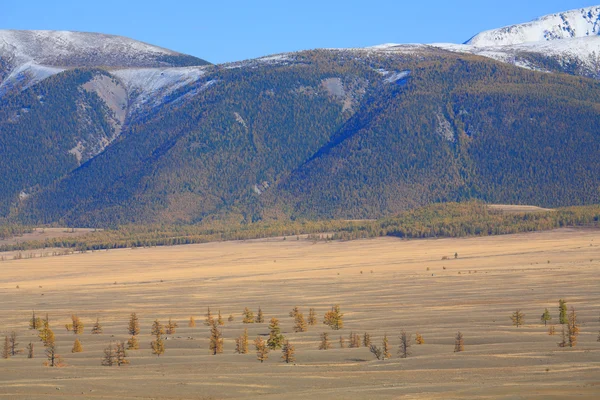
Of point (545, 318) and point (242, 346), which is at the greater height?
point (545, 318)

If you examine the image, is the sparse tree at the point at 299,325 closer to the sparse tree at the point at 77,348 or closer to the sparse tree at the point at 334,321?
the sparse tree at the point at 334,321

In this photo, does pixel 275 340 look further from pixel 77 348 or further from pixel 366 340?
pixel 77 348

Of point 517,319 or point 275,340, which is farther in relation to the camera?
point 517,319

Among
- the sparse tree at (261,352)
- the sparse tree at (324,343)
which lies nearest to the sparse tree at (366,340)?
the sparse tree at (324,343)

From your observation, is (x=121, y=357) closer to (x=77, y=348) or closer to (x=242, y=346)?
(x=77, y=348)

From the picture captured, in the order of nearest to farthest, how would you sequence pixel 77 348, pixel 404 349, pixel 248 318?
1. pixel 404 349
2. pixel 77 348
3. pixel 248 318

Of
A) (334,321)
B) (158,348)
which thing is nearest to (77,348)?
(158,348)

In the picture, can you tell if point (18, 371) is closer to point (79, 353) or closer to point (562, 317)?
point (79, 353)

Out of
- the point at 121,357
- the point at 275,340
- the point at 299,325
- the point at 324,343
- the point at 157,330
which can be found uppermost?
the point at 157,330

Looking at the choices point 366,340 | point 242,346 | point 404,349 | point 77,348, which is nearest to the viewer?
point 404,349

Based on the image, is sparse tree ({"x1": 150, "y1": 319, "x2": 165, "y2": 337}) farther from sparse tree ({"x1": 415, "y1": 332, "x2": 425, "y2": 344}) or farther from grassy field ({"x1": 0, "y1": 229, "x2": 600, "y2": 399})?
sparse tree ({"x1": 415, "y1": 332, "x2": 425, "y2": 344})

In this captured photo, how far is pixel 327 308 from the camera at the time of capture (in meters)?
78.2

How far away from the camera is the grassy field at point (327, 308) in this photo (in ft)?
143

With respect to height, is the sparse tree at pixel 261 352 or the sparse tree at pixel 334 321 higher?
the sparse tree at pixel 334 321
